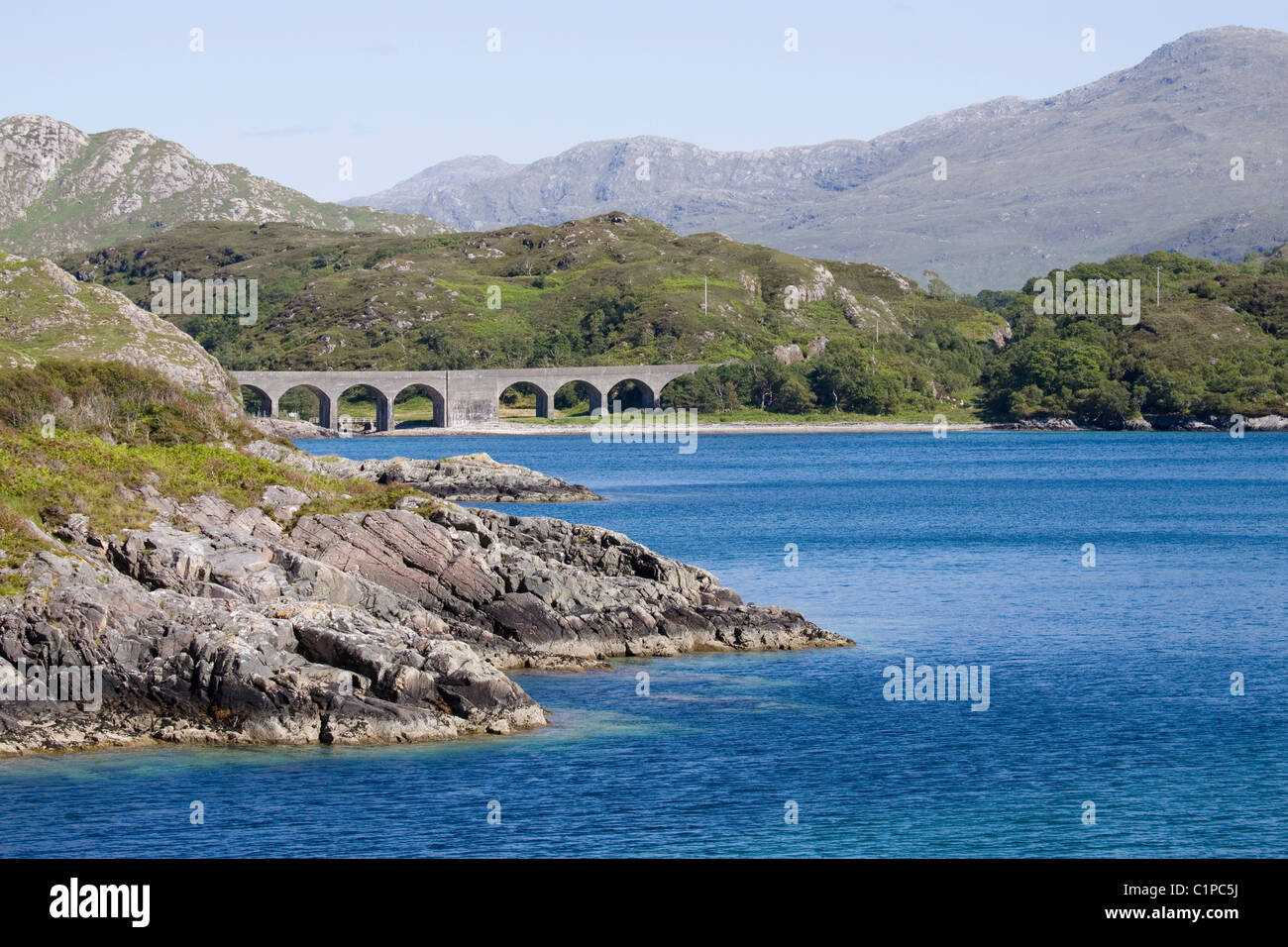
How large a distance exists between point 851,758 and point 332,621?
899 cm

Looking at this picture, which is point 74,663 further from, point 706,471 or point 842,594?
point 706,471

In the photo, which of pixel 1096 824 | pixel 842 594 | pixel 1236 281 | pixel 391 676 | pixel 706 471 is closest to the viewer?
pixel 1096 824

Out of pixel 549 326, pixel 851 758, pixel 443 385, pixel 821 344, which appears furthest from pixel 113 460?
pixel 549 326

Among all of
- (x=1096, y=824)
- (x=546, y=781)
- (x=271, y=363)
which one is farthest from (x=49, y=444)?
(x=271, y=363)

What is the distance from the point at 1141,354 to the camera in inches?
5842

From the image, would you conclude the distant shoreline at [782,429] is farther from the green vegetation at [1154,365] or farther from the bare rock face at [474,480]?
the bare rock face at [474,480]

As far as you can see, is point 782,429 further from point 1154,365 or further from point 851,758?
point 851,758

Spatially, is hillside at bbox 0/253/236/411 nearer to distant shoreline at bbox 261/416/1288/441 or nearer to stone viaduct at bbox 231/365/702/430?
distant shoreline at bbox 261/416/1288/441

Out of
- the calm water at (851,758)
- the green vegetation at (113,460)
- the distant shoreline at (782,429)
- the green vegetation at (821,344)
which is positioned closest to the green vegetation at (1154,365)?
the green vegetation at (821,344)

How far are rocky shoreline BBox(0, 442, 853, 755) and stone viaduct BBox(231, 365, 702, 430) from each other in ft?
360

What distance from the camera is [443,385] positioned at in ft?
484

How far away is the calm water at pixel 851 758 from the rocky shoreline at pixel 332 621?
0.80m

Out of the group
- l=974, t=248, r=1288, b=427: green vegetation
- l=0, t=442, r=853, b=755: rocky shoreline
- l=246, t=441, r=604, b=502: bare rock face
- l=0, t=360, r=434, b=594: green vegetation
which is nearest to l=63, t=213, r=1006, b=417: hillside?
l=974, t=248, r=1288, b=427: green vegetation
